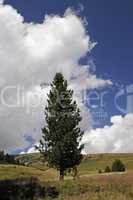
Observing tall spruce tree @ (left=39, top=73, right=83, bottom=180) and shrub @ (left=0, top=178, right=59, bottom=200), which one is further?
tall spruce tree @ (left=39, top=73, right=83, bottom=180)

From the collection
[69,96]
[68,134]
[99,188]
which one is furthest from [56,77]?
[99,188]

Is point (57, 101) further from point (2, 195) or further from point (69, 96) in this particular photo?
point (2, 195)

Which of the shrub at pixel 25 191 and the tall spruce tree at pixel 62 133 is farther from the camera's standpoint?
the tall spruce tree at pixel 62 133

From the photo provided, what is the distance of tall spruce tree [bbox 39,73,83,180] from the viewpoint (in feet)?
176

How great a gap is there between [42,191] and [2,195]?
2416 millimetres

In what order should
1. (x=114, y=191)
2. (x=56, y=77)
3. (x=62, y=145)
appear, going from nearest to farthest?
(x=114, y=191), (x=62, y=145), (x=56, y=77)

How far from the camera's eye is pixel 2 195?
2498 cm

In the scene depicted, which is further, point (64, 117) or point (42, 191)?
point (64, 117)

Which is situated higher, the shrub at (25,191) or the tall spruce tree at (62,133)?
the tall spruce tree at (62,133)

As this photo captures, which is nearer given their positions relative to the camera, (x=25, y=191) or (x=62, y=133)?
(x=25, y=191)

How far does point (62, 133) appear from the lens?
178 ft

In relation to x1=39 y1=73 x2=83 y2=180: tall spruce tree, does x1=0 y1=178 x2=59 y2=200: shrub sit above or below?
below

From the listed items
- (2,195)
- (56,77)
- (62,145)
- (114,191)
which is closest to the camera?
(2,195)

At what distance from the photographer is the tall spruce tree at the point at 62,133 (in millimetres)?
53625
